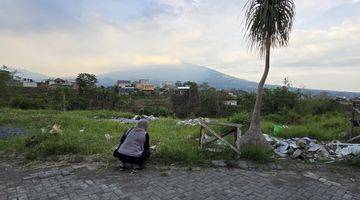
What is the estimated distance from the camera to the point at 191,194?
460cm

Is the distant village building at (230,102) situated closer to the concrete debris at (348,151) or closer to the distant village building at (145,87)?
the concrete debris at (348,151)

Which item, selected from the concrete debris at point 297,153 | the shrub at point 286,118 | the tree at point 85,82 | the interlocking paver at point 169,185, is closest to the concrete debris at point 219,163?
the interlocking paver at point 169,185

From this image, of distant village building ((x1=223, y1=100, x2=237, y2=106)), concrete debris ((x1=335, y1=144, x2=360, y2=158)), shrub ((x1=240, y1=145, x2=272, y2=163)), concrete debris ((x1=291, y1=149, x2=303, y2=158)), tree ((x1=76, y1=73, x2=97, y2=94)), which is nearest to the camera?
shrub ((x1=240, y1=145, x2=272, y2=163))

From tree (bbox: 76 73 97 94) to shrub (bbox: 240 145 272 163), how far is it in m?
30.9

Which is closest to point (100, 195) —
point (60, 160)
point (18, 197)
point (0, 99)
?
point (18, 197)

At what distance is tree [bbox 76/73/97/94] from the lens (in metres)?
35.4

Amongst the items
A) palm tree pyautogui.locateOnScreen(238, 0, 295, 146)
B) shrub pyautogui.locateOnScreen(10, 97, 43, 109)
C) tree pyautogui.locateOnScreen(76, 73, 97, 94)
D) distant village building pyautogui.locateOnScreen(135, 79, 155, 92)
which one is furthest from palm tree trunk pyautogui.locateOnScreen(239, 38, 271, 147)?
distant village building pyautogui.locateOnScreen(135, 79, 155, 92)

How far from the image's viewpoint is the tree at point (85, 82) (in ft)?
116

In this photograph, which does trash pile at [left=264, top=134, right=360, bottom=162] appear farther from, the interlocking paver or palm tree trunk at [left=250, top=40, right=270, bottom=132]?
the interlocking paver

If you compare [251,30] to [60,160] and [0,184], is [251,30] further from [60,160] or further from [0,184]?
[0,184]

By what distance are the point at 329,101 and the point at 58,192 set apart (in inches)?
752

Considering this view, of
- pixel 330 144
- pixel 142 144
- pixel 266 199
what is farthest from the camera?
pixel 330 144

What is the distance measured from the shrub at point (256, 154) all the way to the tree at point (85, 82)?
30905mm

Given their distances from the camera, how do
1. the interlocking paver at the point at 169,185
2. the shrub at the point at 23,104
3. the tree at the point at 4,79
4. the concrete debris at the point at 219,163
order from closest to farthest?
1. the interlocking paver at the point at 169,185
2. the concrete debris at the point at 219,163
3. the tree at the point at 4,79
4. the shrub at the point at 23,104
